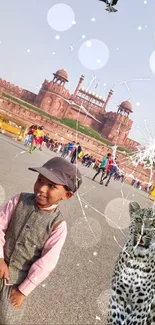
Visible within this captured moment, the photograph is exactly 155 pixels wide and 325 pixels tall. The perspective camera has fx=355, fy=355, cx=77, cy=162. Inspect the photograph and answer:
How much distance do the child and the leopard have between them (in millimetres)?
400

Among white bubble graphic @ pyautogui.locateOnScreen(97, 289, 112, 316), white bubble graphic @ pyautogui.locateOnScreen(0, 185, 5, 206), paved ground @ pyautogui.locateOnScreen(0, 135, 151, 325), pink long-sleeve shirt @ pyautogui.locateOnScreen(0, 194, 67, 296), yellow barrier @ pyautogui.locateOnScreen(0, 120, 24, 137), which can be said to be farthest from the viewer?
yellow barrier @ pyautogui.locateOnScreen(0, 120, 24, 137)

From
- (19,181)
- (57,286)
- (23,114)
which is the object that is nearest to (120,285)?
(57,286)

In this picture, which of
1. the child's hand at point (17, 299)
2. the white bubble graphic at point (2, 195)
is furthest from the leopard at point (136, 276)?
the white bubble graphic at point (2, 195)

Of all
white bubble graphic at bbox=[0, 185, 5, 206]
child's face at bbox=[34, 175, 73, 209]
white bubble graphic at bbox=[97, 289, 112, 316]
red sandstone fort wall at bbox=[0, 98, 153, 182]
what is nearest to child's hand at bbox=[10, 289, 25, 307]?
child's face at bbox=[34, 175, 73, 209]

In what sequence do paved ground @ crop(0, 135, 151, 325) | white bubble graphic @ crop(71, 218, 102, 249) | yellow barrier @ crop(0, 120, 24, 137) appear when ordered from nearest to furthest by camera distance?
paved ground @ crop(0, 135, 151, 325), white bubble graphic @ crop(71, 218, 102, 249), yellow barrier @ crop(0, 120, 24, 137)

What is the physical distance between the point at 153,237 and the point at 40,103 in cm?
5458

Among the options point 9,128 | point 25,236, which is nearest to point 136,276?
point 25,236

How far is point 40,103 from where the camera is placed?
5491 cm

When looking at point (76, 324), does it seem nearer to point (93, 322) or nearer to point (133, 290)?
point (93, 322)

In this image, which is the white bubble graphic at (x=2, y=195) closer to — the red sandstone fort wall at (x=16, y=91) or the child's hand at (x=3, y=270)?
the child's hand at (x=3, y=270)

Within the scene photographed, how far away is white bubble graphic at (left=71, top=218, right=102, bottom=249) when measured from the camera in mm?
5129

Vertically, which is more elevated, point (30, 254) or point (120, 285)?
point (120, 285)

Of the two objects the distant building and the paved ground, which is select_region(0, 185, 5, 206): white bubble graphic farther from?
the distant building

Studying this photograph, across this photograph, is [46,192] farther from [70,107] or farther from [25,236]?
[70,107]
